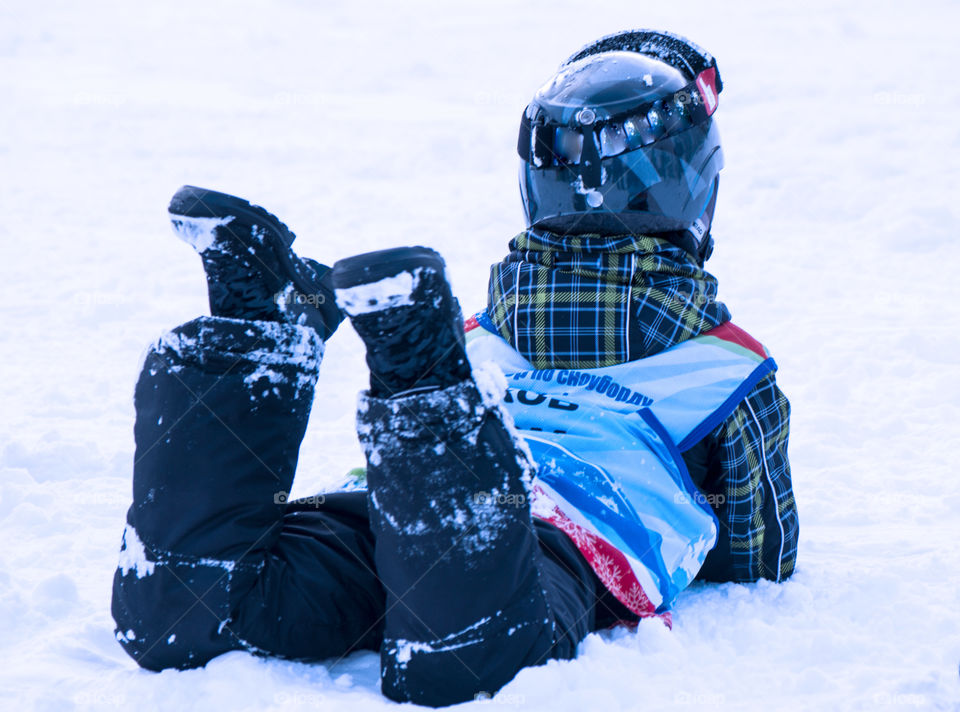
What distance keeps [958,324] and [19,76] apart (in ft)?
25.0

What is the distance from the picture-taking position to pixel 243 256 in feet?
6.79

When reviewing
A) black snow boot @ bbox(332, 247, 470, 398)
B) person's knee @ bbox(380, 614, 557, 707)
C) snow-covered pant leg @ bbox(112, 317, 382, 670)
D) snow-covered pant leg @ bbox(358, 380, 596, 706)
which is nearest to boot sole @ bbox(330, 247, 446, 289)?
black snow boot @ bbox(332, 247, 470, 398)

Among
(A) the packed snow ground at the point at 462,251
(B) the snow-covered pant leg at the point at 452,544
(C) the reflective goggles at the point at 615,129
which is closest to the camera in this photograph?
(B) the snow-covered pant leg at the point at 452,544

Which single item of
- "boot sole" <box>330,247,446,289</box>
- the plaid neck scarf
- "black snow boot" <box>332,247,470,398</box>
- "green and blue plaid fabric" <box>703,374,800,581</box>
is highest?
"boot sole" <box>330,247,446,289</box>

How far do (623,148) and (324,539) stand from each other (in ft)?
3.45

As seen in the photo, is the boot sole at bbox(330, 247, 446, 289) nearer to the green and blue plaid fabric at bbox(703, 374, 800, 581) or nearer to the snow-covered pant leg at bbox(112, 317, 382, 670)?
the snow-covered pant leg at bbox(112, 317, 382, 670)

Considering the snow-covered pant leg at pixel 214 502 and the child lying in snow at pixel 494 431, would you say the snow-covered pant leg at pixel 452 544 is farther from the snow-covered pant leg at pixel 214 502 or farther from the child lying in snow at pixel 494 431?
the snow-covered pant leg at pixel 214 502

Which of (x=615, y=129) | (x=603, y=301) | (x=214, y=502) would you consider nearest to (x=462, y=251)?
(x=615, y=129)

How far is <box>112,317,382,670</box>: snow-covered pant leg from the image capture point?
204cm

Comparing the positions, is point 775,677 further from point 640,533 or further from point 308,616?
point 308,616

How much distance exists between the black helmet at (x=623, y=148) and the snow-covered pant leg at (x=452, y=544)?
0.74m

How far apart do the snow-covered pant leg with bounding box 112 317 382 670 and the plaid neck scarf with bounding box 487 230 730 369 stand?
54 centimetres

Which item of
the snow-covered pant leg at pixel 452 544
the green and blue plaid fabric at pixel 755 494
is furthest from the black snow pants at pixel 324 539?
the green and blue plaid fabric at pixel 755 494

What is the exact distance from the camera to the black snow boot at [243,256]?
2.06 m
